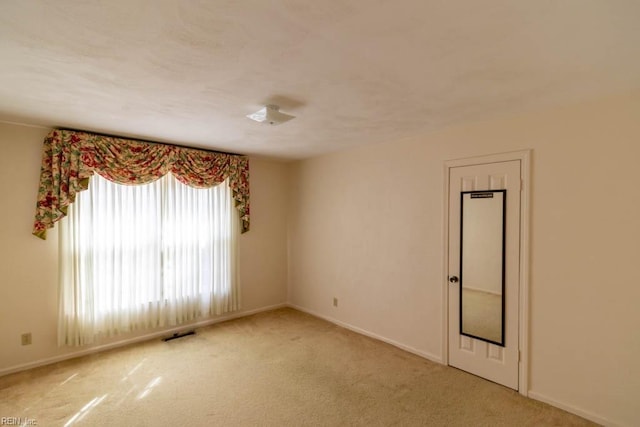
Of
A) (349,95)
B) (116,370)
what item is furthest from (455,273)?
(116,370)

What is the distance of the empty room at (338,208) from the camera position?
1.60m

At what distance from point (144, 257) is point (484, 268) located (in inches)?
159

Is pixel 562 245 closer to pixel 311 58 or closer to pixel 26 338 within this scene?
pixel 311 58

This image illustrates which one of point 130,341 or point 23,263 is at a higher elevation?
point 23,263

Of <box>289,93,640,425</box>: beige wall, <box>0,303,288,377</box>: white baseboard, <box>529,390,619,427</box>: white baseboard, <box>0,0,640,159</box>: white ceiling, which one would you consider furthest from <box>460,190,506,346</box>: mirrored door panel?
<box>0,303,288,377</box>: white baseboard

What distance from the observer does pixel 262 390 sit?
2.88 metres

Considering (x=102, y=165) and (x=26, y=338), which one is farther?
(x=102, y=165)

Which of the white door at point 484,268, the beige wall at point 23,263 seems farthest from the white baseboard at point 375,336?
the beige wall at point 23,263

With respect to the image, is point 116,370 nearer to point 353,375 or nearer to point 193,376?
point 193,376

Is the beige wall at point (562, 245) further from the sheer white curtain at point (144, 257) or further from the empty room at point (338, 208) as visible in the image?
the sheer white curtain at point (144, 257)

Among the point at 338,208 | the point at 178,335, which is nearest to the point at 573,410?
the point at 338,208

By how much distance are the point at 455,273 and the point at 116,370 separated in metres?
3.75

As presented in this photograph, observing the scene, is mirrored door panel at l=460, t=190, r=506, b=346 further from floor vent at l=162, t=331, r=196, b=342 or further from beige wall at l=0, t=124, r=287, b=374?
beige wall at l=0, t=124, r=287, b=374

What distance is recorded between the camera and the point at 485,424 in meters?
2.41
